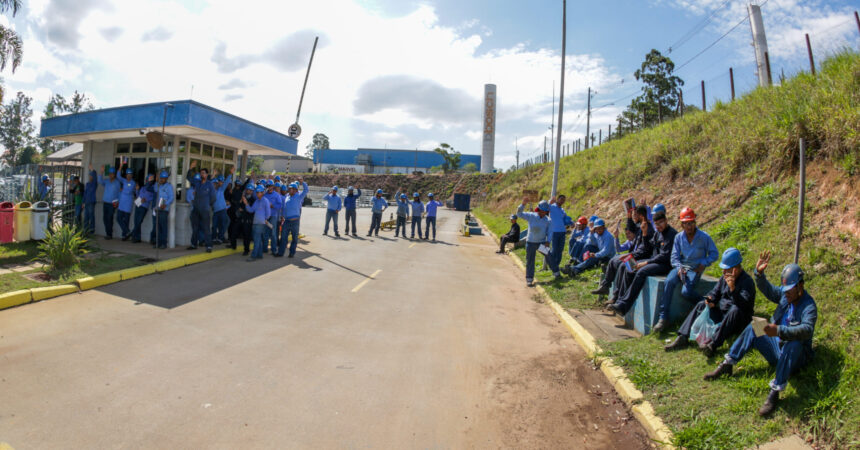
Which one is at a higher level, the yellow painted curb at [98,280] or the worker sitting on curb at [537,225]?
the worker sitting on curb at [537,225]

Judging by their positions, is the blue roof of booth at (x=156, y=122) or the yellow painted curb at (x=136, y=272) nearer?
the yellow painted curb at (x=136, y=272)

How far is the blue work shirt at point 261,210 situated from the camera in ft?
36.0

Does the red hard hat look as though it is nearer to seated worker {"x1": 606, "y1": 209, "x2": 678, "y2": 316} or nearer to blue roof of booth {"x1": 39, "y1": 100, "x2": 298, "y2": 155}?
seated worker {"x1": 606, "y1": 209, "x2": 678, "y2": 316}

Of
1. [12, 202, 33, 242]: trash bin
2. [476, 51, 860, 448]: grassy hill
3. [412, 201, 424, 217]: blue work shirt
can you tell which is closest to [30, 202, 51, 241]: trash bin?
[12, 202, 33, 242]: trash bin

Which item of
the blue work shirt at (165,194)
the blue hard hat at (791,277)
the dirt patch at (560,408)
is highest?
the blue work shirt at (165,194)

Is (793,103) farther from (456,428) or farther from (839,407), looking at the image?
(456,428)

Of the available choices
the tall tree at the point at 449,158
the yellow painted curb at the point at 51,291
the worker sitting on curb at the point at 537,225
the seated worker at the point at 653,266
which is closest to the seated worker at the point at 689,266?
the seated worker at the point at 653,266

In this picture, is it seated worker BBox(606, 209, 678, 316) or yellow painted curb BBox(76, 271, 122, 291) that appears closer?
seated worker BBox(606, 209, 678, 316)

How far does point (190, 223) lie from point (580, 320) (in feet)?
33.4

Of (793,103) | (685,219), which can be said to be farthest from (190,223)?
(793,103)

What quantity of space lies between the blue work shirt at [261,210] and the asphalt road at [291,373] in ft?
8.98

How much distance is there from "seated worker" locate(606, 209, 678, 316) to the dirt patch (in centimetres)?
166

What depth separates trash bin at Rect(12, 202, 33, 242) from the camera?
9.95 m

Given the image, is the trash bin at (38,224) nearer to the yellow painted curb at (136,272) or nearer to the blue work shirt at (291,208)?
the yellow painted curb at (136,272)
